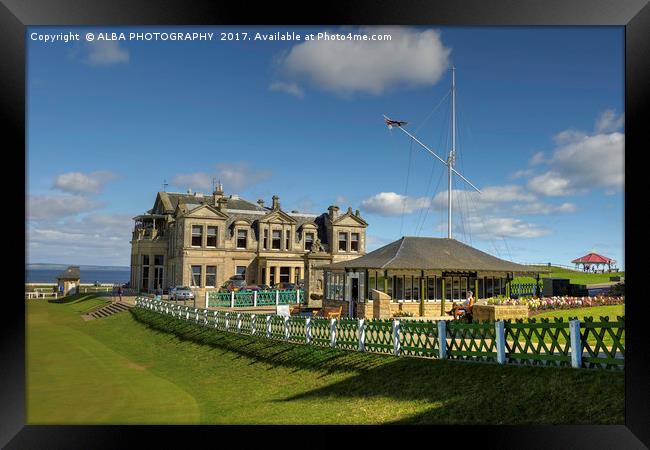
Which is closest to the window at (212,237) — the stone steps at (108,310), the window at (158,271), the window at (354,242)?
the window at (158,271)

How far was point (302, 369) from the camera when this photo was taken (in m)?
14.9

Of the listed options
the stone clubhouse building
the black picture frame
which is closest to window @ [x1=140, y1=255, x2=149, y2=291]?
the stone clubhouse building

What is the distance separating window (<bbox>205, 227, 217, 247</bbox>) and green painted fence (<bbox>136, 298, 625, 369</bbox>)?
15.4 meters

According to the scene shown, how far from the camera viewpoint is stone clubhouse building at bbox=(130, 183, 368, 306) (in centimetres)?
3566

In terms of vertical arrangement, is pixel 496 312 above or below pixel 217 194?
below

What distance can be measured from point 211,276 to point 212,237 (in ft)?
8.54

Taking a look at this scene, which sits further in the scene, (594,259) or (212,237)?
(212,237)

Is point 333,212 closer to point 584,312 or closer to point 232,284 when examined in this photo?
point 232,284

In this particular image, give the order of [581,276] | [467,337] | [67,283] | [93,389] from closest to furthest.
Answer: [467,337], [93,389], [581,276], [67,283]

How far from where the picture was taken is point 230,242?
37406 mm
